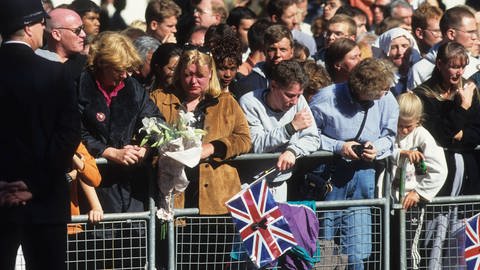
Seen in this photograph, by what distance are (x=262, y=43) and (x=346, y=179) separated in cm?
173

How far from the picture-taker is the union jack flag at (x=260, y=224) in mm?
9031

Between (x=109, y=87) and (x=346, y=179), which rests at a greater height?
(x=109, y=87)

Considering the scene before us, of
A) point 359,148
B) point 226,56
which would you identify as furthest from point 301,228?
point 226,56

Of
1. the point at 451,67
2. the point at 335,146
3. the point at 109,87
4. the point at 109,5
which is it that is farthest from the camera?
Answer: the point at 109,5

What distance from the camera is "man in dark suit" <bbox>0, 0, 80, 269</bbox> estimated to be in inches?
288

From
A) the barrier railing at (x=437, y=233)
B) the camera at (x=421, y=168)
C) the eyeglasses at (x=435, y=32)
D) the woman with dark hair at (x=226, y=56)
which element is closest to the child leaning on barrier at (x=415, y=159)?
the camera at (x=421, y=168)

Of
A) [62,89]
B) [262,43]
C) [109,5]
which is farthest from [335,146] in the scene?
[109,5]

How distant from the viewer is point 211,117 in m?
9.05

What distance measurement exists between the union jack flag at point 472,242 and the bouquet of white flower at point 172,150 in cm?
237

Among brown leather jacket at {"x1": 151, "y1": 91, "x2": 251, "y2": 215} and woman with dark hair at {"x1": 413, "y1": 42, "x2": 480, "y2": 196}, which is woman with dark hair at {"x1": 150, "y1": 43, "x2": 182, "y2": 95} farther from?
woman with dark hair at {"x1": 413, "y1": 42, "x2": 480, "y2": 196}

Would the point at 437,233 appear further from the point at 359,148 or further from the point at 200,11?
the point at 200,11

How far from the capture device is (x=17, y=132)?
7.35 m

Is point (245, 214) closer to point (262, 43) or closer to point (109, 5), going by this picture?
point (262, 43)

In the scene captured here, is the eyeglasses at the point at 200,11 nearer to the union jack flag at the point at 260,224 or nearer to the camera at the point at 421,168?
the camera at the point at 421,168
